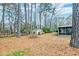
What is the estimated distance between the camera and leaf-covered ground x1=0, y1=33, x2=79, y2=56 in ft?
14.3

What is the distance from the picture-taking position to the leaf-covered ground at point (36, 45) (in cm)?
435

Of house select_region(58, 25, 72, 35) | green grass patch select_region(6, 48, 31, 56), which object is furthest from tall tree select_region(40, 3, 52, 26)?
green grass patch select_region(6, 48, 31, 56)

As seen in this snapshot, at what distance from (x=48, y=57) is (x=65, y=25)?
14.3 inches

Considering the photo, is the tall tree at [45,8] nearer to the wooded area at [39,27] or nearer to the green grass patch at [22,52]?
the wooded area at [39,27]

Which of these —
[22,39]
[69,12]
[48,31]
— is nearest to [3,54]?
[22,39]

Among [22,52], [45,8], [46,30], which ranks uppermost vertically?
[45,8]

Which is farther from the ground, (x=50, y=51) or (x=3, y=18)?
(x=3, y=18)

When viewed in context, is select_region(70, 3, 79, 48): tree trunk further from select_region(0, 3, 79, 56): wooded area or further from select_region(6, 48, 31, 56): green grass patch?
select_region(6, 48, 31, 56): green grass patch

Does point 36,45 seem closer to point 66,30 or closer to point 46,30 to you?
point 46,30

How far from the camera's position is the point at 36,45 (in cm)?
438

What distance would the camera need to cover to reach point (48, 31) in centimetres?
435

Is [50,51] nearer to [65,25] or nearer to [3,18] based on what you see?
[65,25]

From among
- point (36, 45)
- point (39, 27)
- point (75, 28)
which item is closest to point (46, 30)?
point (39, 27)

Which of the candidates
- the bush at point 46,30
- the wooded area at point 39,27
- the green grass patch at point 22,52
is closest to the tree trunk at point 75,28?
the wooded area at point 39,27
